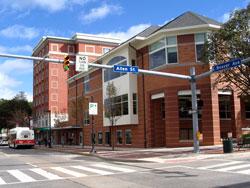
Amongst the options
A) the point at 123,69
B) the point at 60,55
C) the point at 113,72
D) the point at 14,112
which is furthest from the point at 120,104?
the point at 14,112

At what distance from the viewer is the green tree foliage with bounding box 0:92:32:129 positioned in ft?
302

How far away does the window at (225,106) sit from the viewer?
36.6m

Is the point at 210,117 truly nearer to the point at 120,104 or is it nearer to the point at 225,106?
the point at 225,106

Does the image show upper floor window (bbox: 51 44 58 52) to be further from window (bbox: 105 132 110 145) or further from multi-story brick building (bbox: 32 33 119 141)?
window (bbox: 105 132 110 145)

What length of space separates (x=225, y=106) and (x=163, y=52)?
7632 millimetres

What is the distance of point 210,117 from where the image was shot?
34156mm

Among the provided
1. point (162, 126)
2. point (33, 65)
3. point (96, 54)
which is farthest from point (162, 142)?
point (33, 65)

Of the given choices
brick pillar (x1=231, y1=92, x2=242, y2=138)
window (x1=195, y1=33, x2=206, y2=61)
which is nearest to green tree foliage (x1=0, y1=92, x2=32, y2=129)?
brick pillar (x1=231, y1=92, x2=242, y2=138)

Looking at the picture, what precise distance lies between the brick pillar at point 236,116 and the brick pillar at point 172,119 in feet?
18.5

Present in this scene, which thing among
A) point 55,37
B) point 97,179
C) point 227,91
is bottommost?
point 97,179

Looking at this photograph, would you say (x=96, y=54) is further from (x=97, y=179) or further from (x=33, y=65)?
(x=97, y=179)

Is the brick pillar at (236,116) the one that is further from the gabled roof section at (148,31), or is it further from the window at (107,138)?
the window at (107,138)

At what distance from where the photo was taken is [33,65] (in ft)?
312

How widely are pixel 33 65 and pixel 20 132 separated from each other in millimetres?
41108
